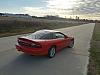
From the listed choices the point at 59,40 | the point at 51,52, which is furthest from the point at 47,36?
the point at 59,40

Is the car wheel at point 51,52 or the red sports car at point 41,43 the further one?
the car wheel at point 51,52

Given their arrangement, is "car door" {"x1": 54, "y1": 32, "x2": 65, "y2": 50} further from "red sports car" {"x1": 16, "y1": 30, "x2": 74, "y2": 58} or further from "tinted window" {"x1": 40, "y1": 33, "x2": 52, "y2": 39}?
"tinted window" {"x1": 40, "y1": 33, "x2": 52, "y2": 39}

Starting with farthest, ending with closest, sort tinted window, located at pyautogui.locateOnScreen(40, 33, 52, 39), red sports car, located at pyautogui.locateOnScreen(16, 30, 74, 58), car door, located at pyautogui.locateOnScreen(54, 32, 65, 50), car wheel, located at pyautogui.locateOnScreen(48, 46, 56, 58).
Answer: car door, located at pyautogui.locateOnScreen(54, 32, 65, 50), tinted window, located at pyautogui.locateOnScreen(40, 33, 52, 39), car wheel, located at pyautogui.locateOnScreen(48, 46, 56, 58), red sports car, located at pyautogui.locateOnScreen(16, 30, 74, 58)

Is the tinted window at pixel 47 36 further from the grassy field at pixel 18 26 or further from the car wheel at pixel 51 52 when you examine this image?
the grassy field at pixel 18 26

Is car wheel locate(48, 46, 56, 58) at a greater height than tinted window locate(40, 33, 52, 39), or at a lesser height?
lesser

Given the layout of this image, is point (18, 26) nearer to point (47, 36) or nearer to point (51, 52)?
point (47, 36)

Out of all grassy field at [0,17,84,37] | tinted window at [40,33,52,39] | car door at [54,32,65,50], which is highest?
tinted window at [40,33,52,39]

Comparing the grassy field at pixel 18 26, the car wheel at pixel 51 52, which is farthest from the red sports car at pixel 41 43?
the grassy field at pixel 18 26

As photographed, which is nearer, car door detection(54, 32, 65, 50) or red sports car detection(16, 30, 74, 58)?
red sports car detection(16, 30, 74, 58)

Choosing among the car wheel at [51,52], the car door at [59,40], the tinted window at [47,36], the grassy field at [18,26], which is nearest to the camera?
the car wheel at [51,52]

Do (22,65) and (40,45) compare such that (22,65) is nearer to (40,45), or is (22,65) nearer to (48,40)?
(40,45)

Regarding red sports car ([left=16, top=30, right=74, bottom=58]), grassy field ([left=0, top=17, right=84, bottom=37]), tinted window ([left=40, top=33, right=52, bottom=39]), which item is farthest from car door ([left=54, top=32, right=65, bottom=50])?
grassy field ([left=0, top=17, right=84, bottom=37])

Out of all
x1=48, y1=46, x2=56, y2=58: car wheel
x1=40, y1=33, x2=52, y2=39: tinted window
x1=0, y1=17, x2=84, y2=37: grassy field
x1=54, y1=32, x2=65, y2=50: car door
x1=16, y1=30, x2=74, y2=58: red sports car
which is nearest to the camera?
x1=16, y1=30, x2=74, y2=58: red sports car

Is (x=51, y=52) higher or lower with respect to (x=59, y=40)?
lower
